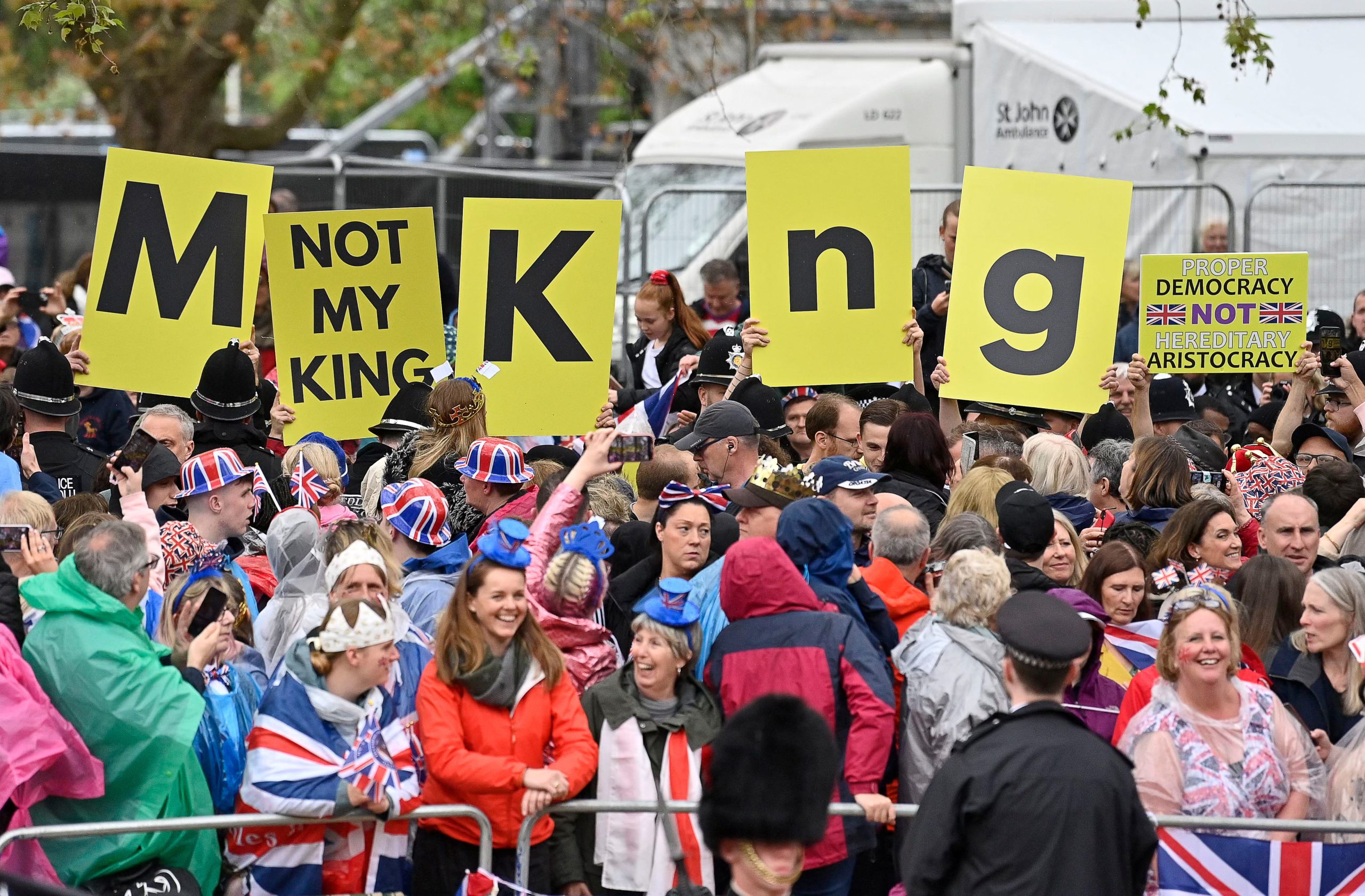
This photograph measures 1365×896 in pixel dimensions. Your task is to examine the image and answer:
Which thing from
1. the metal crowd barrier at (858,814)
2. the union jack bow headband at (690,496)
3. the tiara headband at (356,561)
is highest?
the union jack bow headband at (690,496)

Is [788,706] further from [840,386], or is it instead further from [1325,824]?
[840,386]

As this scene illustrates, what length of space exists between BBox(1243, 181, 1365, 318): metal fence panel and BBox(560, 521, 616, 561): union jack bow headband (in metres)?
9.06

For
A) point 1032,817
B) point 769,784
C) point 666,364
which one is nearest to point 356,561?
point 769,784

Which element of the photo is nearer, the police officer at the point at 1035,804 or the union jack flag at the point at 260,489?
the police officer at the point at 1035,804

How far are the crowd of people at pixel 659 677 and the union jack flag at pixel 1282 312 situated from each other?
8.62 ft

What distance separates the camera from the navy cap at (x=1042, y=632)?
4.90 metres

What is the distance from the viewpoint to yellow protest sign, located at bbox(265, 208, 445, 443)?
948 centimetres

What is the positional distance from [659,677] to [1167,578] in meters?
2.05

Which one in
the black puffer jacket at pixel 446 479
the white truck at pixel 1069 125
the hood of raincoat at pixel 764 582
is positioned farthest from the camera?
the white truck at pixel 1069 125

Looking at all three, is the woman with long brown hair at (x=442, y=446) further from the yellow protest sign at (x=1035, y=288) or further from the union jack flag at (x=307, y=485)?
the yellow protest sign at (x=1035, y=288)

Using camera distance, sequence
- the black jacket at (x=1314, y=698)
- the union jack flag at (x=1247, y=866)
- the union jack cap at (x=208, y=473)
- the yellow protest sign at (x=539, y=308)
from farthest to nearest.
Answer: the yellow protest sign at (x=539, y=308), the union jack cap at (x=208, y=473), the black jacket at (x=1314, y=698), the union jack flag at (x=1247, y=866)

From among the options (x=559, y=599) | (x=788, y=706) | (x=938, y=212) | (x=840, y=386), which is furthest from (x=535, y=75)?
(x=788, y=706)

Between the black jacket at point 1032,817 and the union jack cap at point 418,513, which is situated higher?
→ the union jack cap at point 418,513

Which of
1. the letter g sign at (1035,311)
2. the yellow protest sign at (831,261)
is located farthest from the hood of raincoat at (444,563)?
the letter g sign at (1035,311)
